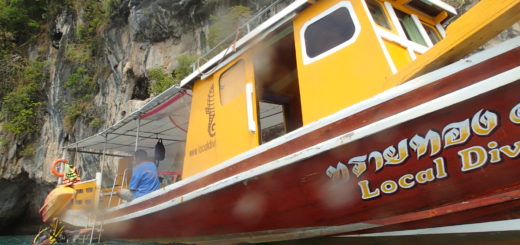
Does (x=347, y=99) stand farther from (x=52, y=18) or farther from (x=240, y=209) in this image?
(x=52, y=18)

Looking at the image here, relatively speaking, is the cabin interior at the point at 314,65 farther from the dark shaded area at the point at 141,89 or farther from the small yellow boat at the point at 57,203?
the dark shaded area at the point at 141,89

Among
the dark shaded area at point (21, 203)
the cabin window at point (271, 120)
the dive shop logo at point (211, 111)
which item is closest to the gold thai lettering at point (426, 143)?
the dive shop logo at point (211, 111)

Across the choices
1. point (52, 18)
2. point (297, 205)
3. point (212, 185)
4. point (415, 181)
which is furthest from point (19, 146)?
point (415, 181)

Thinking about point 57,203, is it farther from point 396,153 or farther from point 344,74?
point 396,153

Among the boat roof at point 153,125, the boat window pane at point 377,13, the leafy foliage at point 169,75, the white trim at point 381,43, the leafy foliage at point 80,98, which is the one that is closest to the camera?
the white trim at point 381,43

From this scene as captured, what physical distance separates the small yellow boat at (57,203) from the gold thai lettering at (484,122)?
782 cm

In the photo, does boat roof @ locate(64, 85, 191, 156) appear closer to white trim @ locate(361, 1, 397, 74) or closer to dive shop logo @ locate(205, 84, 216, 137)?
dive shop logo @ locate(205, 84, 216, 137)

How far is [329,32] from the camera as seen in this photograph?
369 centimetres

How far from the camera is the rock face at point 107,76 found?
1390cm

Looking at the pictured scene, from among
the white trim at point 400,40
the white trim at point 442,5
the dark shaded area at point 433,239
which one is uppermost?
the white trim at point 442,5

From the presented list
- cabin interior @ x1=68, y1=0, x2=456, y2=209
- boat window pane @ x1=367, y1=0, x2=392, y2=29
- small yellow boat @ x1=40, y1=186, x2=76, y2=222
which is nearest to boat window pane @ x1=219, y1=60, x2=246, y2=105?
cabin interior @ x1=68, y1=0, x2=456, y2=209

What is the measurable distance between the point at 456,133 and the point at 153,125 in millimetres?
6456

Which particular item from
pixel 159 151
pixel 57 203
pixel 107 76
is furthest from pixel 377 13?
pixel 107 76

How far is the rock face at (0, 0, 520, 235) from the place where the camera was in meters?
13.9
